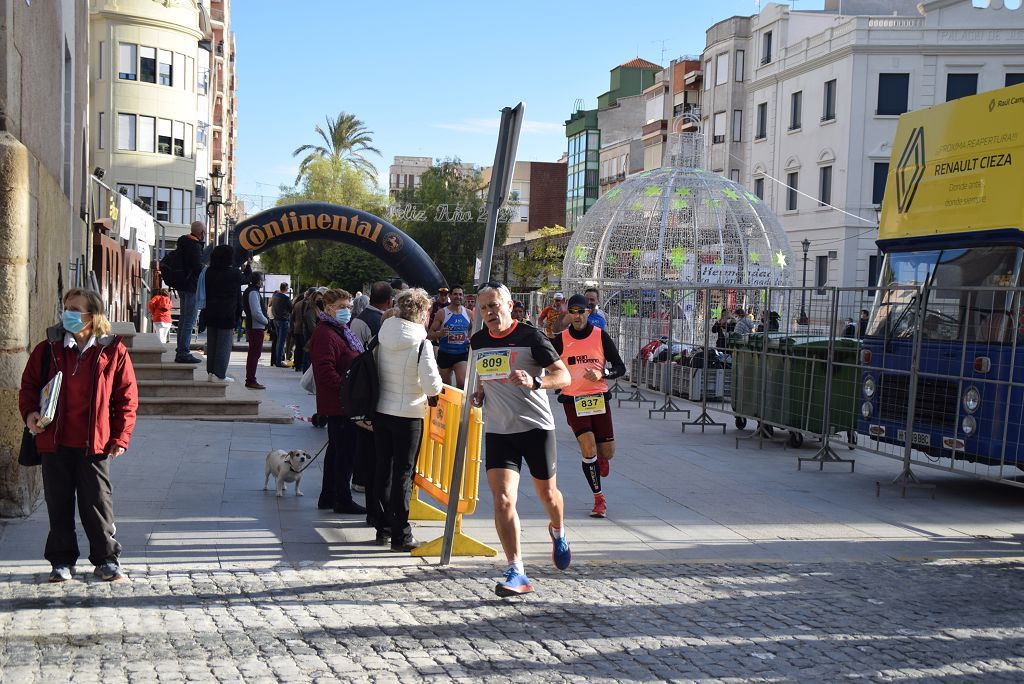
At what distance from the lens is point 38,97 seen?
30.6 ft

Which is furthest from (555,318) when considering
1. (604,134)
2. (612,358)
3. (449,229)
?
(604,134)

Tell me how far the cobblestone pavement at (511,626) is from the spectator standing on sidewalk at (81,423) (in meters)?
0.24

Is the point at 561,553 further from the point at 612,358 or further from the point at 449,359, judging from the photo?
the point at 449,359

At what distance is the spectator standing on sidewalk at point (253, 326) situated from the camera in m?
17.5

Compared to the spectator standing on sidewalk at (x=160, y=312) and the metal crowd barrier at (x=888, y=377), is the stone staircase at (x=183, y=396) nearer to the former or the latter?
the metal crowd barrier at (x=888, y=377)

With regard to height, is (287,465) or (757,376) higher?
(757,376)

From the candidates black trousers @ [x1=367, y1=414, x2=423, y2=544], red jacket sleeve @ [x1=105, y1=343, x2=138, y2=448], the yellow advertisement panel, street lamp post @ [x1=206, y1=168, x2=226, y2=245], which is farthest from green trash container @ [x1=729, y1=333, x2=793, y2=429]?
street lamp post @ [x1=206, y1=168, x2=226, y2=245]

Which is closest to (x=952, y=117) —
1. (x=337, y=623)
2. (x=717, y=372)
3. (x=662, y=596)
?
(x=717, y=372)

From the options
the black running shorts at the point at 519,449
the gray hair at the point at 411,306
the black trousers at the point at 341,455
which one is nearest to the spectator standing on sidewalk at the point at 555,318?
the black trousers at the point at 341,455

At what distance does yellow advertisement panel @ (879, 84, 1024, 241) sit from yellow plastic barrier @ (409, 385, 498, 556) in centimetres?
603

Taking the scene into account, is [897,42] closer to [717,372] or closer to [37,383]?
[717,372]

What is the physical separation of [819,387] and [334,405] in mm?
6764

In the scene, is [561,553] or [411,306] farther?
[411,306]

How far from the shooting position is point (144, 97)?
172ft
